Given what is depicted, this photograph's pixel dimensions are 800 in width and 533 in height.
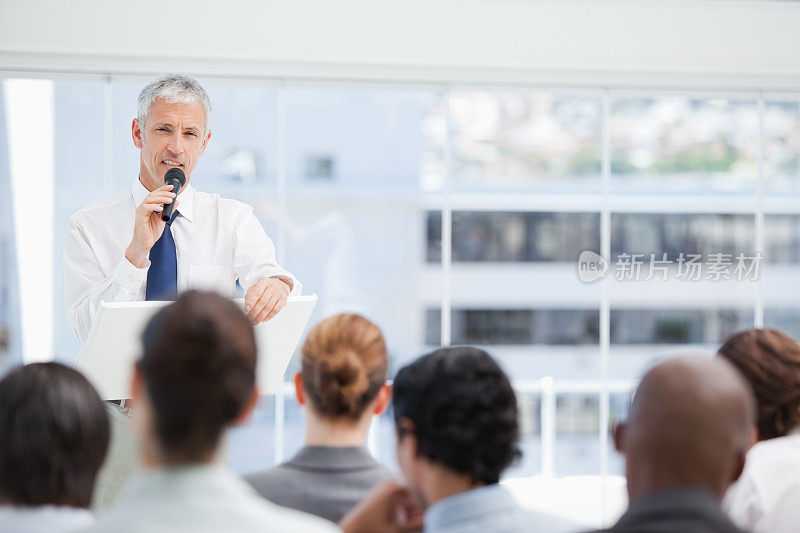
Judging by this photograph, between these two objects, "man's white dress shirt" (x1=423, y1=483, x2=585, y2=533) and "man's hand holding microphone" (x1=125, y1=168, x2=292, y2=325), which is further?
"man's hand holding microphone" (x1=125, y1=168, x2=292, y2=325)

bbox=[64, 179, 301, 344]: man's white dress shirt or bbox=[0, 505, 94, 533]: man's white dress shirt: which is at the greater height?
bbox=[64, 179, 301, 344]: man's white dress shirt

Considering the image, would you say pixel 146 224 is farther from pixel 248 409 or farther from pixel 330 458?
pixel 248 409

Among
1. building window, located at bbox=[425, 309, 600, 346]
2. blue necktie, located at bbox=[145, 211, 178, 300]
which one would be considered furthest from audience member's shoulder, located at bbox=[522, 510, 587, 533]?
building window, located at bbox=[425, 309, 600, 346]

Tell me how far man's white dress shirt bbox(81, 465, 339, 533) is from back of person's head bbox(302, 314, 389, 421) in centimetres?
53

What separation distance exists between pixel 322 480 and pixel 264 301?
2.66 feet

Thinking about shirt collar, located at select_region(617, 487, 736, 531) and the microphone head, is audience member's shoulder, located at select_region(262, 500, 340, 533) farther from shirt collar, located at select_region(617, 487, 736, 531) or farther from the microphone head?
the microphone head

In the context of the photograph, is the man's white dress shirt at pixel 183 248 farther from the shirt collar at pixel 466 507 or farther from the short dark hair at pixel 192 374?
the short dark hair at pixel 192 374

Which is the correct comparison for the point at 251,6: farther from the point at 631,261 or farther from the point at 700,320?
the point at 700,320

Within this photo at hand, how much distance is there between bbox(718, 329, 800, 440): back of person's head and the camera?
1923mm

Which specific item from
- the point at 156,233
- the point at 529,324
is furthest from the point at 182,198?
the point at 529,324

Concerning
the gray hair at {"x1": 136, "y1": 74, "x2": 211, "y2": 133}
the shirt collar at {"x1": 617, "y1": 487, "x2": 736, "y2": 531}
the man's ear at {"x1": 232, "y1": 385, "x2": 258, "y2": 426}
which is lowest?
the shirt collar at {"x1": 617, "y1": 487, "x2": 736, "y2": 531}

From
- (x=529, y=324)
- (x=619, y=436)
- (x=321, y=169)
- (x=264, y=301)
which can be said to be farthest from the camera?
(x=529, y=324)

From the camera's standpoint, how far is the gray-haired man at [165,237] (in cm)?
260

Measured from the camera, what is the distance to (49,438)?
140cm
